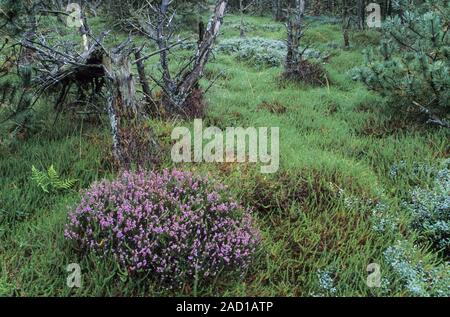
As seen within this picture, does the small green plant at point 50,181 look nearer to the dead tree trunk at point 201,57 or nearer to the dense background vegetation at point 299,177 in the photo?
the dense background vegetation at point 299,177

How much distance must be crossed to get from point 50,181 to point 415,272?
397 cm

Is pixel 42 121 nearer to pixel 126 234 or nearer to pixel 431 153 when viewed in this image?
pixel 126 234

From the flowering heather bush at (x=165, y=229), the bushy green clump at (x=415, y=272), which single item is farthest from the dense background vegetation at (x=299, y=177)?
the flowering heather bush at (x=165, y=229)

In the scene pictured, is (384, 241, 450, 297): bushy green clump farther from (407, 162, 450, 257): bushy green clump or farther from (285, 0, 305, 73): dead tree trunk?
(285, 0, 305, 73): dead tree trunk

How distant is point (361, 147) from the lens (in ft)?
21.4

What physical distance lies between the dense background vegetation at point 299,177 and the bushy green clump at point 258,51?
4.56m

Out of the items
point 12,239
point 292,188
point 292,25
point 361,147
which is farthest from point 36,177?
point 292,25

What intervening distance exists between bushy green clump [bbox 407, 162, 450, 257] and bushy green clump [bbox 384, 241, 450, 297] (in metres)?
0.38

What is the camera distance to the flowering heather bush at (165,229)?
357cm

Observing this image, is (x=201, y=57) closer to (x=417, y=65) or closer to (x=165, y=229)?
(x=417, y=65)

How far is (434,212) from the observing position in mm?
4656

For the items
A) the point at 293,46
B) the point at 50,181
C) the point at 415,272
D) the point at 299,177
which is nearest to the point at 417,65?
the point at 299,177

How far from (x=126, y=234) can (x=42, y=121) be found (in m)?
3.22
